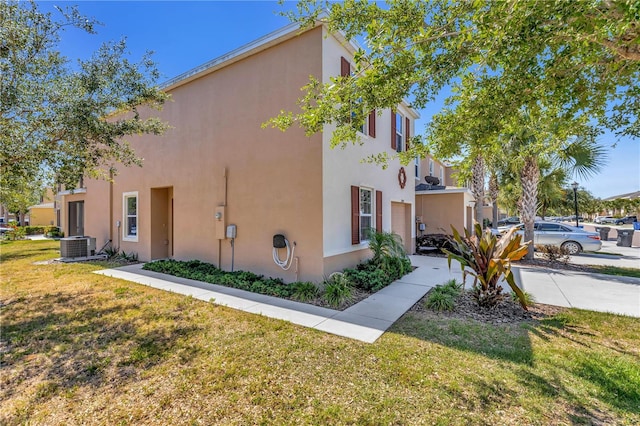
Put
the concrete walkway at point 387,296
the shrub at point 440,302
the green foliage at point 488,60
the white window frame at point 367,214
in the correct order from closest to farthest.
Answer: the green foliage at point 488,60 → the concrete walkway at point 387,296 → the shrub at point 440,302 → the white window frame at point 367,214

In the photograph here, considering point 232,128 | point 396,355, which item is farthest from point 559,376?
point 232,128

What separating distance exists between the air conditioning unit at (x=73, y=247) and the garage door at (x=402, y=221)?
11596 millimetres

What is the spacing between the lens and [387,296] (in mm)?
6418

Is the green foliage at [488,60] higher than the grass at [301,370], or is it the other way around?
the green foliage at [488,60]

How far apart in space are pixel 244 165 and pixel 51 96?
13.1ft

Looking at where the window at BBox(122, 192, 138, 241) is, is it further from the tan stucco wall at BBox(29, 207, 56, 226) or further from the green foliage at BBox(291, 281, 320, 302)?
the tan stucco wall at BBox(29, 207, 56, 226)

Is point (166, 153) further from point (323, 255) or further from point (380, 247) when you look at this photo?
point (380, 247)

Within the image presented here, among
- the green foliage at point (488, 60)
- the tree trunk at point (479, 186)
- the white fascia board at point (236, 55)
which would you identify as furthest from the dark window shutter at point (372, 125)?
the tree trunk at point (479, 186)

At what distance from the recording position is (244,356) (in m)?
3.70

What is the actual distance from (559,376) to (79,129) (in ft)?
28.0

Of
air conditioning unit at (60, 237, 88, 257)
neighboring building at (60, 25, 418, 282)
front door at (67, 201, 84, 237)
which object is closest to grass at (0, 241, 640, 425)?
neighboring building at (60, 25, 418, 282)

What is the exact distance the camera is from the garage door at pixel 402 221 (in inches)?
438

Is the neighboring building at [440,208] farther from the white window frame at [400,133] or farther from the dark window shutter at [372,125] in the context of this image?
the dark window shutter at [372,125]

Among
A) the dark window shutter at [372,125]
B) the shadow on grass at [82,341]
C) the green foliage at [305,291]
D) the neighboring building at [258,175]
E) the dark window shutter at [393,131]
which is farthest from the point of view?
the dark window shutter at [393,131]
